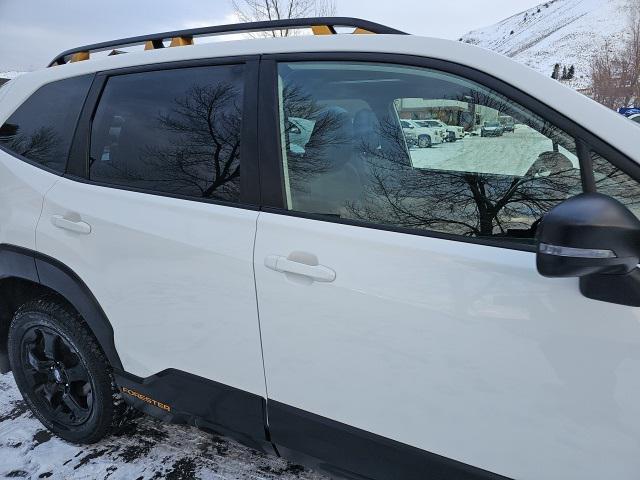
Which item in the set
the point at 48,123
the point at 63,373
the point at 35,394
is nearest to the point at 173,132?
the point at 48,123

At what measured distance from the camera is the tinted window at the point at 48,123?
81.6 inches

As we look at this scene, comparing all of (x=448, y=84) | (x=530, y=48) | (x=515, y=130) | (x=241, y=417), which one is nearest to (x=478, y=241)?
(x=515, y=130)

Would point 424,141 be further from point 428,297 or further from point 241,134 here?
point 241,134

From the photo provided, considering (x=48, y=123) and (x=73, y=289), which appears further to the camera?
(x=48, y=123)

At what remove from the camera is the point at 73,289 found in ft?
6.46

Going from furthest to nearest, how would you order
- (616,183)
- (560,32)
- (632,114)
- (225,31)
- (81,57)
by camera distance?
(560,32), (632,114), (81,57), (225,31), (616,183)

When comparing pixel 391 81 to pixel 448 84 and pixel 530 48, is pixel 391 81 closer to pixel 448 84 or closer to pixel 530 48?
pixel 448 84

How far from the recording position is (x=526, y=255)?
1.20 m

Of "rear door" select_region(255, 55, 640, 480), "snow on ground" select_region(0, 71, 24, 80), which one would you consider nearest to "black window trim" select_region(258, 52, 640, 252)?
"rear door" select_region(255, 55, 640, 480)

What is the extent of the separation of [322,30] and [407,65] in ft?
1.37

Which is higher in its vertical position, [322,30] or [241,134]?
[322,30]

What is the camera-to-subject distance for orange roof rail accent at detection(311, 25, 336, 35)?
5.39ft

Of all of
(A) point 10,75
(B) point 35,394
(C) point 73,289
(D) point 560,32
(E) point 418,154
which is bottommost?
(B) point 35,394

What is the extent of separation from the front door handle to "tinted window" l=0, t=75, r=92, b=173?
1206mm
